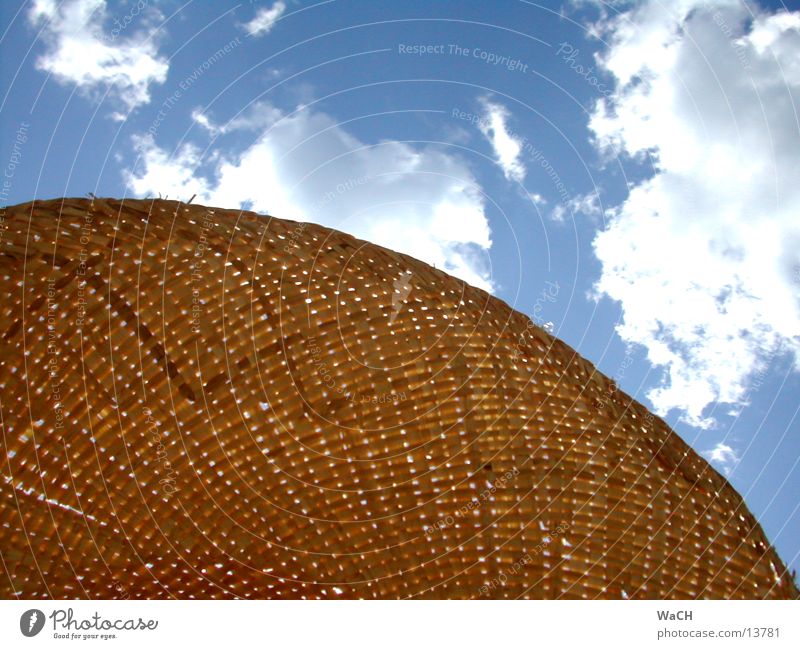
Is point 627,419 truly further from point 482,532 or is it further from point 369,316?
point 369,316

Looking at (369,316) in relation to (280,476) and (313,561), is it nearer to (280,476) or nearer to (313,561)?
A: (280,476)

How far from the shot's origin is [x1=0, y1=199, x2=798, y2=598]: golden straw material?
103 centimetres

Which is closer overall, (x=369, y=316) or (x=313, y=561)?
(x=369, y=316)

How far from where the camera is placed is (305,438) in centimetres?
113

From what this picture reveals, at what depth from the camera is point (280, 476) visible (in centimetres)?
114

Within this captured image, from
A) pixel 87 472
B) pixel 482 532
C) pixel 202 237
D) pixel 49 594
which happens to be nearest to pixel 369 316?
pixel 202 237

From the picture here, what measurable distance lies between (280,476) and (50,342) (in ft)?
1.21

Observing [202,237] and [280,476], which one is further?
[280,476]

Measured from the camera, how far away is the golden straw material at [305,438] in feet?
3.36

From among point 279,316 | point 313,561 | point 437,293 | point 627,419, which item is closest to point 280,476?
point 313,561

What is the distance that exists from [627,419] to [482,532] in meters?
0.26
